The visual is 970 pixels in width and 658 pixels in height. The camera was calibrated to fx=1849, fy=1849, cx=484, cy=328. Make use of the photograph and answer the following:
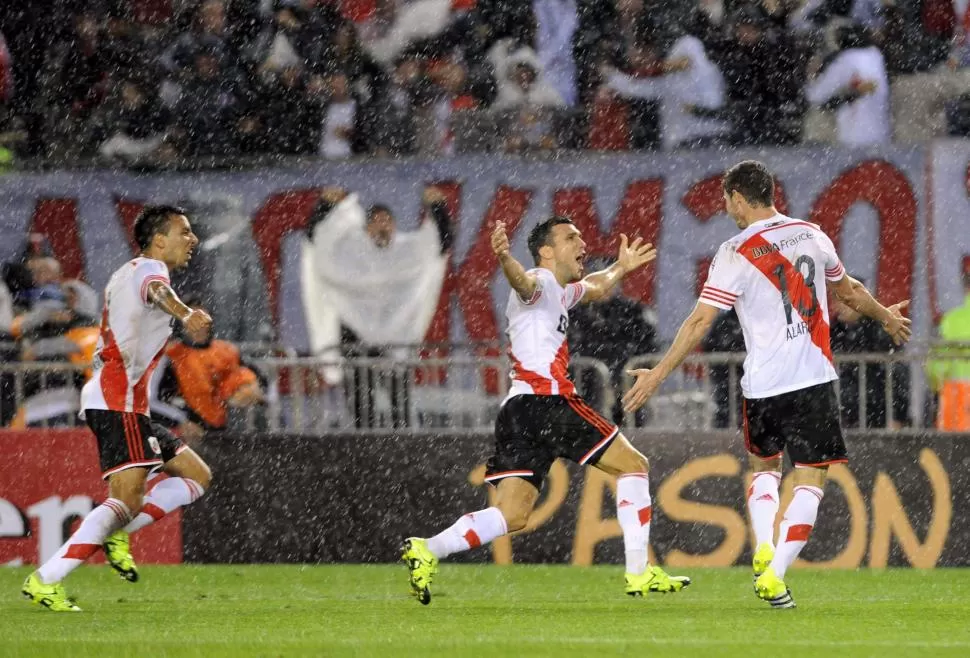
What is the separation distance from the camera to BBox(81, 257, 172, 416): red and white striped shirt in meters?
9.88

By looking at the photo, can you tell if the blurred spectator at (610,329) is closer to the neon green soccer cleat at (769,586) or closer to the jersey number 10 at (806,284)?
the jersey number 10 at (806,284)

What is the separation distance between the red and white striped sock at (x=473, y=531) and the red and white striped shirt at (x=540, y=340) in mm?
712

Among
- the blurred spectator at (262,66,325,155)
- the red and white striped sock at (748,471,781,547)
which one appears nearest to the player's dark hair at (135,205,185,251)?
the red and white striped sock at (748,471,781,547)

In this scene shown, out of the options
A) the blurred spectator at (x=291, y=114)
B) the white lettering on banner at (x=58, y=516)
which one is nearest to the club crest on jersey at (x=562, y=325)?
the white lettering on banner at (x=58, y=516)

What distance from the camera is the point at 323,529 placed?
13.1 meters

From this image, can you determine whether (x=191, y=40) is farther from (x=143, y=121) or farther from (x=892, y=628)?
(x=892, y=628)

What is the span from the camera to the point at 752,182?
28.9 feet

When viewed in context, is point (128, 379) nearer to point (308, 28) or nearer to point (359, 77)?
point (359, 77)

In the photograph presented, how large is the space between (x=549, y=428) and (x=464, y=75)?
7069 millimetres

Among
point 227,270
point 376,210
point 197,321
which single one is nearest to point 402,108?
point 376,210

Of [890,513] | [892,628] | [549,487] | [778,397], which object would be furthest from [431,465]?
[892,628]

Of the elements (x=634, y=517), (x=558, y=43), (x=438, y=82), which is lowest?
(x=634, y=517)

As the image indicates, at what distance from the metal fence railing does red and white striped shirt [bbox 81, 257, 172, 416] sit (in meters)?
2.78

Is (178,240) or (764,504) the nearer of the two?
(764,504)
